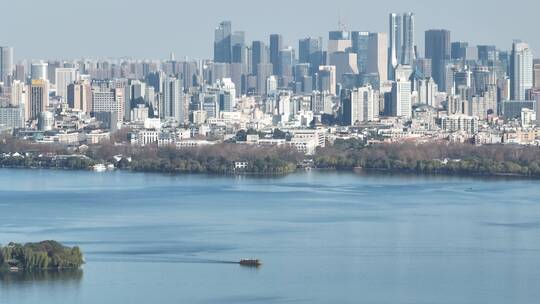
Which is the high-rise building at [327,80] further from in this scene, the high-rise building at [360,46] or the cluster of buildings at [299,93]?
the high-rise building at [360,46]

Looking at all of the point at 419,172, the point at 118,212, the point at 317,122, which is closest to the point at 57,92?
the point at 317,122

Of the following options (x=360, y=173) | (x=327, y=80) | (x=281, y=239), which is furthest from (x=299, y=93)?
(x=281, y=239)

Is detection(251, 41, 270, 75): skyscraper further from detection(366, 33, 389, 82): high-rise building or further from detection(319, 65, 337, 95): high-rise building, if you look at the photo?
detection(319, 65, 337, 95): high-rise building

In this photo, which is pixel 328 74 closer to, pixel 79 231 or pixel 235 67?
pixel 235 67

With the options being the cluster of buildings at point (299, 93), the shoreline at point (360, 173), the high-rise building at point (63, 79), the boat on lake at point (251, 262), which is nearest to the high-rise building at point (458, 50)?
the cluster of buildings at point (299, 93)

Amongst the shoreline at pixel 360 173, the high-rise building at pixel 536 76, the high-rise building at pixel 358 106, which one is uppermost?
the high-rise building at pixel 536 76

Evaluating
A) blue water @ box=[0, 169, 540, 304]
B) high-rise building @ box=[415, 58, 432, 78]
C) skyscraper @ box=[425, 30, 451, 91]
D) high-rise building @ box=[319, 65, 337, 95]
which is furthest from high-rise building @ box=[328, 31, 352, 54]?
blue water @ box=[0, 169, 540, 304]
